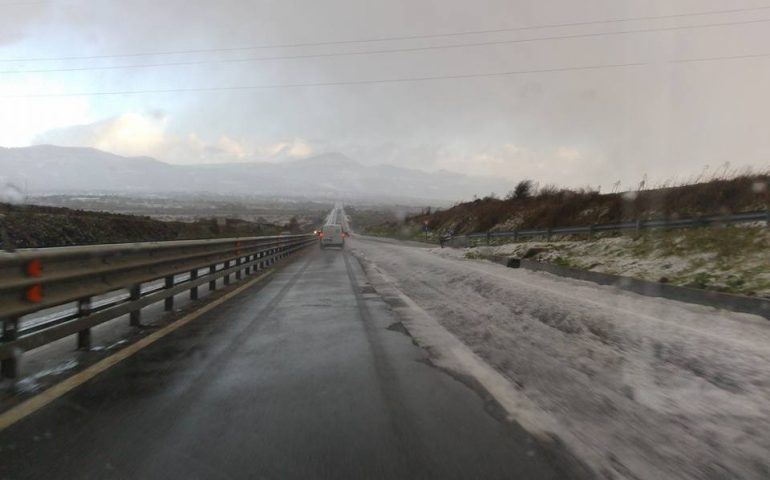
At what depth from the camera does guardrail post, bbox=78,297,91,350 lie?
22.6ft

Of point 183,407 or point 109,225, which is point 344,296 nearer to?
point 183,407

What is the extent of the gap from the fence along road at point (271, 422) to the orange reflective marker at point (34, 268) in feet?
3.99

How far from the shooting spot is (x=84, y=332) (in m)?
7.01

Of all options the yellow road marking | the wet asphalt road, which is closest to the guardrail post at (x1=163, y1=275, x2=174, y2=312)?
the yellow road marking

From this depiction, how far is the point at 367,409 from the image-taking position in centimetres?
484

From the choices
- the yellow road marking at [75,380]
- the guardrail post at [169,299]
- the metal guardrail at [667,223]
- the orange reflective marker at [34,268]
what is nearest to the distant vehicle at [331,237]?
the metal guardrail at [667,223]

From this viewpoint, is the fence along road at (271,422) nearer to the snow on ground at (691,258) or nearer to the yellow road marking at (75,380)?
the yellow road marking at (75,380)

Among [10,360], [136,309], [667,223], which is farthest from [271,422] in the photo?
[667,223]

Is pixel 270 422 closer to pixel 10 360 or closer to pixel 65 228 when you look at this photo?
pixel 10 360

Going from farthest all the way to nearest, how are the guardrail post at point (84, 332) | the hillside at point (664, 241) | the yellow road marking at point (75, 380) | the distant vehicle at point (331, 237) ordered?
the distant vehicle at point (331, 237) < the hillside at point (664, 241) < the guardrail post at point (84, 332) < the yellow road marking at point (75, 380)

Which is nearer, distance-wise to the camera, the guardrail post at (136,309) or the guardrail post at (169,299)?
the guardrail post at (136,309)

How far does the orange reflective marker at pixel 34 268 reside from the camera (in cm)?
578

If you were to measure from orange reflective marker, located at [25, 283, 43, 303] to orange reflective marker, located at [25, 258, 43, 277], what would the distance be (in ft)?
0.38

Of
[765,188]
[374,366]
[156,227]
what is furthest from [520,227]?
[374,366]
